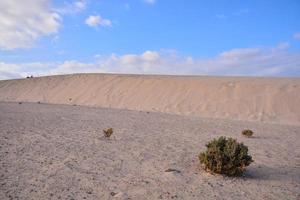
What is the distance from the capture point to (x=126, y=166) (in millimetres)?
9047

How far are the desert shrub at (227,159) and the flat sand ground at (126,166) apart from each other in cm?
21

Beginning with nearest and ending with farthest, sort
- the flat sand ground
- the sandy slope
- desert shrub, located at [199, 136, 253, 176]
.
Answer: the flat sand ground < desert shrub, located at [199, 136, 253, 176] < the sandy slope

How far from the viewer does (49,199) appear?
6.63 m

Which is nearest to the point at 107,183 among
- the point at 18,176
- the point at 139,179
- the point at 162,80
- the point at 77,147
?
the point at 139,179

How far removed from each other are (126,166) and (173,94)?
79.3 feet

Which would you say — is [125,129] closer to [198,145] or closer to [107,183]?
[198,145]

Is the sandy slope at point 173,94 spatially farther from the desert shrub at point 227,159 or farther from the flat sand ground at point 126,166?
the desert shrub at point 227,159

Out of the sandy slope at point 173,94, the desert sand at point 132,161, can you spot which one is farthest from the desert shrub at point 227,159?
the sandy slope at point 173,94

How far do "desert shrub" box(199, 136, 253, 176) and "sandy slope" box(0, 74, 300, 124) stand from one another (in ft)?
50.5

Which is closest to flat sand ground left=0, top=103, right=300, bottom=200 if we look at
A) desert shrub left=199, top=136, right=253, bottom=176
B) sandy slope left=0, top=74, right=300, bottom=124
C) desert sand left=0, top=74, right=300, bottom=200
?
desert sand left=0, top=74, right=300, bottom=200

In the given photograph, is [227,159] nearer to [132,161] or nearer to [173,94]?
[132,161]

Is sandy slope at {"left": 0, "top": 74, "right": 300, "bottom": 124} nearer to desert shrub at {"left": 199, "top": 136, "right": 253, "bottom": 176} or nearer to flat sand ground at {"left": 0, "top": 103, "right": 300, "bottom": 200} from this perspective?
flat sand ground at {"left": 0, "top": 103, "right": 300, "bottom": 200}

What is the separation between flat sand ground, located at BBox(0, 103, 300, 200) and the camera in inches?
285

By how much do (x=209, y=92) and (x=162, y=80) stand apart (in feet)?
24.3
